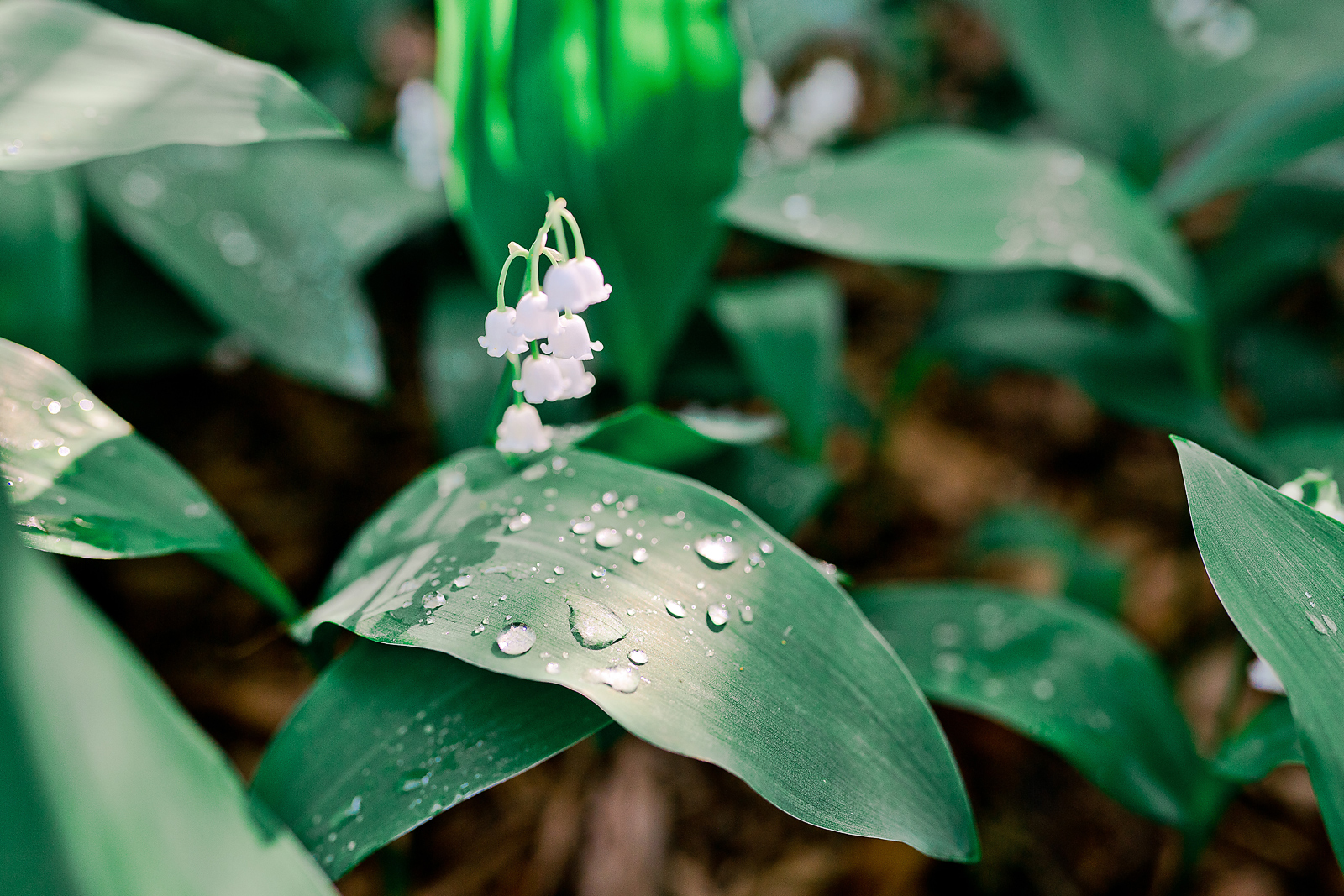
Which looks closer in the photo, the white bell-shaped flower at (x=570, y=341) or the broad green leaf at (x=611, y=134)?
the white bell-shaped flower at (x=570, y=341)

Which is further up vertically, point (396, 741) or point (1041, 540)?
point (396, 741)

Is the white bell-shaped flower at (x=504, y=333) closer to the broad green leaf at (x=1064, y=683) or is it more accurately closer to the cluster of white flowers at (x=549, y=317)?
the cluster of white flowers at (x=549, y=317)

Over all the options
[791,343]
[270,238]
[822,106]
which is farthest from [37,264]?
[822,106]

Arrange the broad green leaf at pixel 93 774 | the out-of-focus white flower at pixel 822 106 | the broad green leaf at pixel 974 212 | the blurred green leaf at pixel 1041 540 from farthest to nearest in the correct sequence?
the out-of-focus white flower at pixel 822 106, the blurred green leaf at pixel 1041 540, the broad green leaf at pixel 974 212, the broad green leaf at pixel 93 774

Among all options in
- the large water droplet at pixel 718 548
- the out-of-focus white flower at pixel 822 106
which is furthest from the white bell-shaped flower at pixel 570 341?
the out-of-focus white flower at pixel 822 106

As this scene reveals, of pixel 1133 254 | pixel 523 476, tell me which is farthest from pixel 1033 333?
pixel 523 476

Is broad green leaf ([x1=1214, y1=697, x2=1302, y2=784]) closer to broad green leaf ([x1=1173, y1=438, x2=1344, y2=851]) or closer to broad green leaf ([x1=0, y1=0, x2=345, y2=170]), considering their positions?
broad green leaf ([x1=1173, y1=438, x2=1344, y2=851])

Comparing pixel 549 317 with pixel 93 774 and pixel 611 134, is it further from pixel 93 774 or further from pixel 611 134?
pixel 611 134
